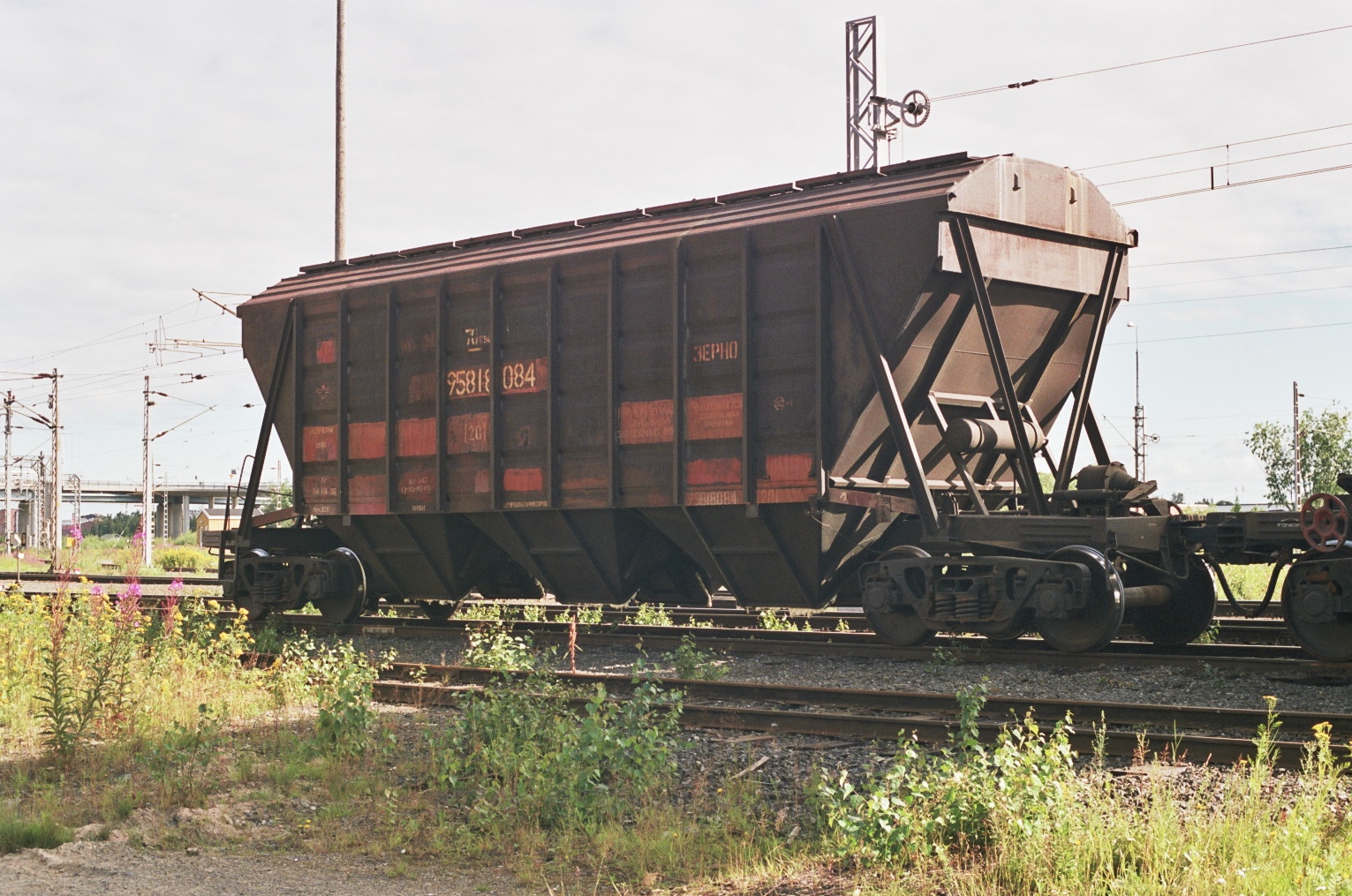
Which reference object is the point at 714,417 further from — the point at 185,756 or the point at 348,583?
the point at 185,756

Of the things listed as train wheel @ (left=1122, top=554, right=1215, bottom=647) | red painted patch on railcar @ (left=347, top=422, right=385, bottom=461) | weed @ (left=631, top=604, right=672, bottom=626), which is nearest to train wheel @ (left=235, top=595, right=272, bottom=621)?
red painted patch on railcar @ (left=347, top=422, right=385, bottom=461)

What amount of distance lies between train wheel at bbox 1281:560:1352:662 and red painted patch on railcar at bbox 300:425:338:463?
1013cm

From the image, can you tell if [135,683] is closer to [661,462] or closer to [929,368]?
[661,462]

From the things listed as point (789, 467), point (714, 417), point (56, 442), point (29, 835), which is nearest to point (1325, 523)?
point (789, 467)

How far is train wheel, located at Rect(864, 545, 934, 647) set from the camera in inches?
415

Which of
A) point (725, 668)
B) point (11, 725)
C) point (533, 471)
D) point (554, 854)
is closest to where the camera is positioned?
point (554, 854)

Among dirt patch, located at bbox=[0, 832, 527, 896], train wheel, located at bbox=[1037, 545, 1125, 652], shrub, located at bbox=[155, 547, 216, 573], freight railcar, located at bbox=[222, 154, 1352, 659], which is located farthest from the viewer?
shrub, located at bbox=[155, 547, 216, 573]

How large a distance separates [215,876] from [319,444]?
30.9 ft

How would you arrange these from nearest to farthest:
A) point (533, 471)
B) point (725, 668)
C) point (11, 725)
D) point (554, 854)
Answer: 1. point (554, 854)
2. point (11, 725)
3. point (725, 668)
4. point (533, 471)

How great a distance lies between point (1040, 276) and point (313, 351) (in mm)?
8463

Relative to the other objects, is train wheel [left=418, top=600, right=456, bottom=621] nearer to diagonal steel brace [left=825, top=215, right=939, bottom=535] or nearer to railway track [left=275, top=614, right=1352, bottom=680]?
railway track [left=275, top=614, right=1352, bottom=680]

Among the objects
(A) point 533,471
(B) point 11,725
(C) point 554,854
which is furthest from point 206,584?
(C) point 554,854

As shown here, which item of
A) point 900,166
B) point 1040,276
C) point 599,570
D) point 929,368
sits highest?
point 900,166

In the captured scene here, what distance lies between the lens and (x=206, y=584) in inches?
1049
